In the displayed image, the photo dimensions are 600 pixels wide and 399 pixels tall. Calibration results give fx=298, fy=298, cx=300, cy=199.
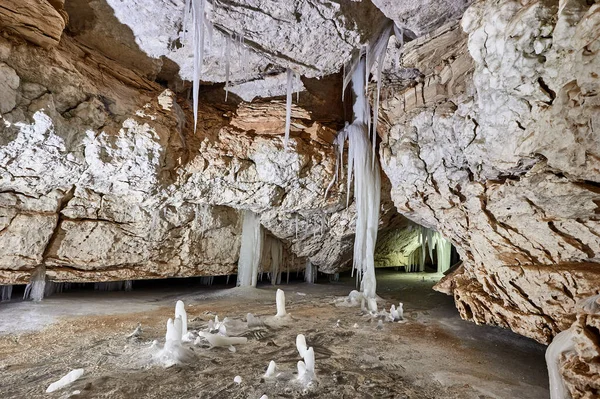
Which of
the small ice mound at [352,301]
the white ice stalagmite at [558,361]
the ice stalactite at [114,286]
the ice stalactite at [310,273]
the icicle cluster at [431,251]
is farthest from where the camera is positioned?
the ice stalactite at [310,273]

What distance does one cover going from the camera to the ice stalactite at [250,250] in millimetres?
8633

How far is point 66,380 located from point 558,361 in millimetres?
4660

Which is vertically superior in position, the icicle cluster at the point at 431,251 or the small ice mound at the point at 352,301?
the icicle cluster at the point at 431,251

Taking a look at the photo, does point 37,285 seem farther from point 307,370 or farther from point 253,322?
point 307,370

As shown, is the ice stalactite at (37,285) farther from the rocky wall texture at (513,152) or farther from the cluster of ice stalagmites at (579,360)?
the cluster of ice stalagmites at (579,360)

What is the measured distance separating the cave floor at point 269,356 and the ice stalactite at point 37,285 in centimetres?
31

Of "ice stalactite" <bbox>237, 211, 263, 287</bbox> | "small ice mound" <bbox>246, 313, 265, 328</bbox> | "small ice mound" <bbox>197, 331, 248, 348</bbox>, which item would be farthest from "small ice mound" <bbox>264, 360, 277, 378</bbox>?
"ice stalactite" <bbox>237, 211, 263, 287</bbox>

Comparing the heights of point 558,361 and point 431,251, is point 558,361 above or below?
below

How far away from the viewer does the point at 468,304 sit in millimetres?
5242

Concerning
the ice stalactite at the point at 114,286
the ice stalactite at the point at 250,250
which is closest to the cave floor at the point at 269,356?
the ice stalactite at the point at 114,286

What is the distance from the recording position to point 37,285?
6574 millimetres

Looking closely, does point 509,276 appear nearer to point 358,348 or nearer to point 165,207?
point 358,348

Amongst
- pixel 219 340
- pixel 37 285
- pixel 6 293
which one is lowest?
pixel 219 340

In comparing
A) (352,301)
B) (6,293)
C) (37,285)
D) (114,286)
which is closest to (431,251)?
(352,301)
